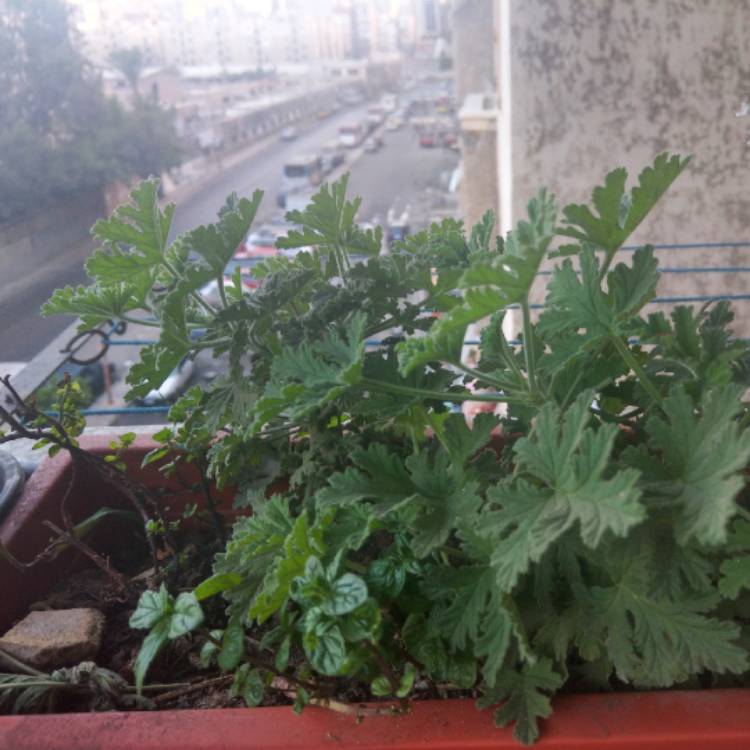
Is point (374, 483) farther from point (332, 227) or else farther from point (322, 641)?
point (332, 227)

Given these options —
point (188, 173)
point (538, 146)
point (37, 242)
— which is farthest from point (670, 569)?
point (538, 146)

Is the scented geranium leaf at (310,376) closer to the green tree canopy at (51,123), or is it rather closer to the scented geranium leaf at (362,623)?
the scented geranium leaf at (362,623)

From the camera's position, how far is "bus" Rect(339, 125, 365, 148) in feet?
12.7

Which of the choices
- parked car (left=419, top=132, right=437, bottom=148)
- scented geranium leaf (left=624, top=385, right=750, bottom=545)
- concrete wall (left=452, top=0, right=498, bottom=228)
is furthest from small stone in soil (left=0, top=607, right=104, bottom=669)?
parked car (left=419, top=132, right=437, bottom=148)

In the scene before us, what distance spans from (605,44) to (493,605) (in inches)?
82.0

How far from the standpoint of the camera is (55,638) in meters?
A: 0.80

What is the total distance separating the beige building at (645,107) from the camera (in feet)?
7.39

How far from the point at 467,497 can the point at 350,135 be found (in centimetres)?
360

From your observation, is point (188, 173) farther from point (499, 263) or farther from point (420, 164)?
point (420, 164)

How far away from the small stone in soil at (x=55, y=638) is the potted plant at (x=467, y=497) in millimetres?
108

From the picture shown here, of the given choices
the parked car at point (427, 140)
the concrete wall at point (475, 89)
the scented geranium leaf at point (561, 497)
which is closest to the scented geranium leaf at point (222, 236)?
the scented geranium leaf at point (561, 497)

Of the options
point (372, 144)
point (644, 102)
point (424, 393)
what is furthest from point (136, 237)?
point (372, 144)

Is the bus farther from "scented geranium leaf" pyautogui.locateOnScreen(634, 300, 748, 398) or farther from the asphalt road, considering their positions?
"scented geranium leaf" pyautogui.locateOnScreen(634, 300, 748, 398)

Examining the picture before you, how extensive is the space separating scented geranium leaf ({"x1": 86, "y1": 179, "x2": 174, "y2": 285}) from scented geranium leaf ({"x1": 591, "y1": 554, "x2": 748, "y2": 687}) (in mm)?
494
